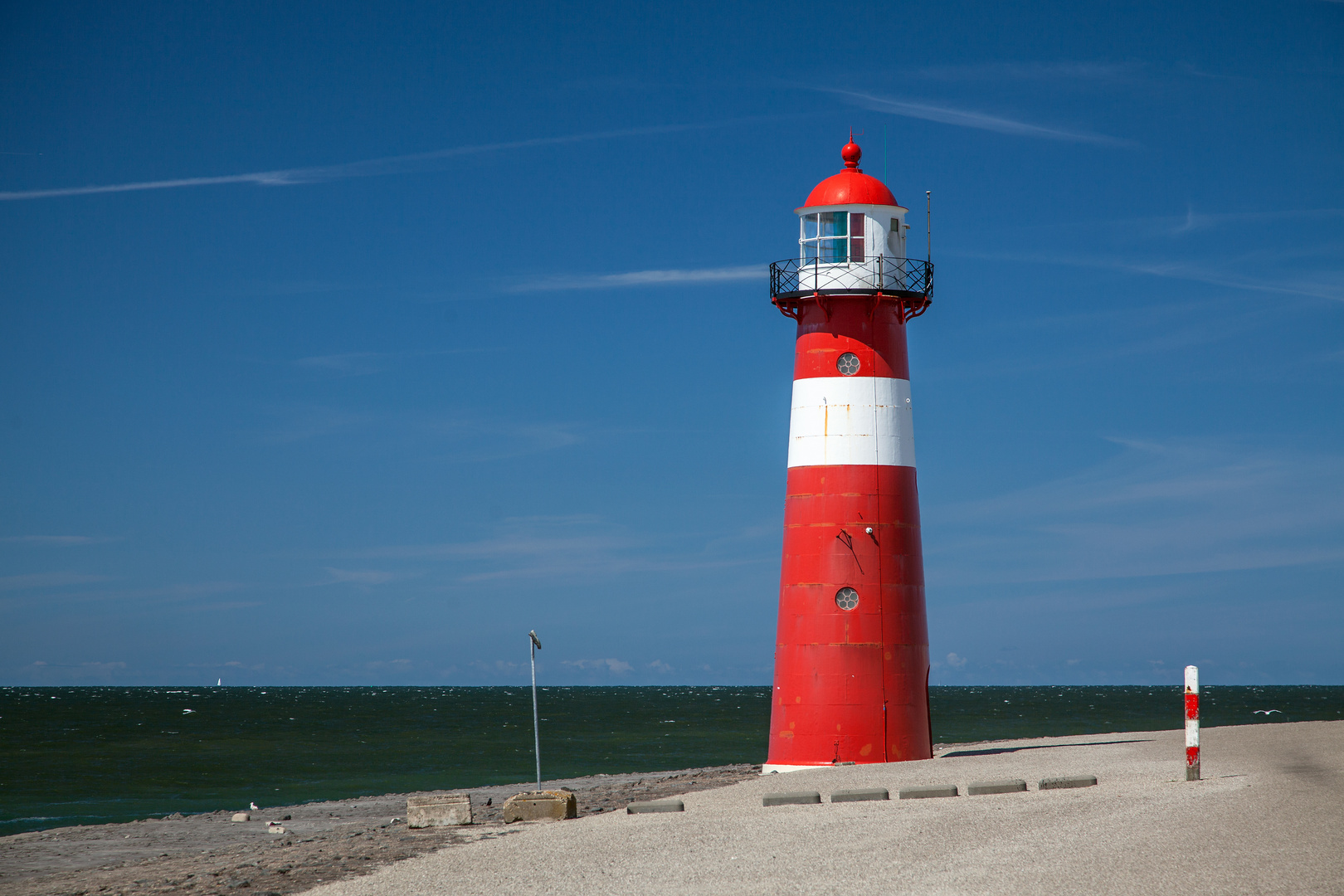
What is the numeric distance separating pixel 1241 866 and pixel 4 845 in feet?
68.8

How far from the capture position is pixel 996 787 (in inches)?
618

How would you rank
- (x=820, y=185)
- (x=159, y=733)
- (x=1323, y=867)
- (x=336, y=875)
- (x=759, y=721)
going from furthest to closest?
(x=759, y=721)
(x=159, y=733)
(x=820, y=185)
(x=336, y=875)
(x=1323, y=867)

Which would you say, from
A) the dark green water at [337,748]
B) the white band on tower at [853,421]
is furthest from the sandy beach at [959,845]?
the dark green water at [337,748]

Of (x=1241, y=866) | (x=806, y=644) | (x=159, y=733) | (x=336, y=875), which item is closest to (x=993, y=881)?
(x=1241, y=866)

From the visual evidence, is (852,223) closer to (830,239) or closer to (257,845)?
(830,239)

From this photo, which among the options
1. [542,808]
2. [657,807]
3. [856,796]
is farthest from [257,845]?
[856,796]

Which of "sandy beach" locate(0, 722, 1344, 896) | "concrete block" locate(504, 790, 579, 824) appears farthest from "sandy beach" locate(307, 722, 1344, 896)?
"concrete block" locate(504, 790, 579, 824)

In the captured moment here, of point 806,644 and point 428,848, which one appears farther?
point 806,644

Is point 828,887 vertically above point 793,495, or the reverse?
point 793,495

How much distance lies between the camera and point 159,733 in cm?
6931

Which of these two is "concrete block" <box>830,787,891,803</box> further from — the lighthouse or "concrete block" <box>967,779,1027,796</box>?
the lighthouse

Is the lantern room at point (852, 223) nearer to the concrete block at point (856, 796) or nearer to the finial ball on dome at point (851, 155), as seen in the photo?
the finial ball on dome at point (851, 155)

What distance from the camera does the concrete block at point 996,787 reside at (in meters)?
15.7

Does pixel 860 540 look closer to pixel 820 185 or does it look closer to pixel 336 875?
pixel 820 185
